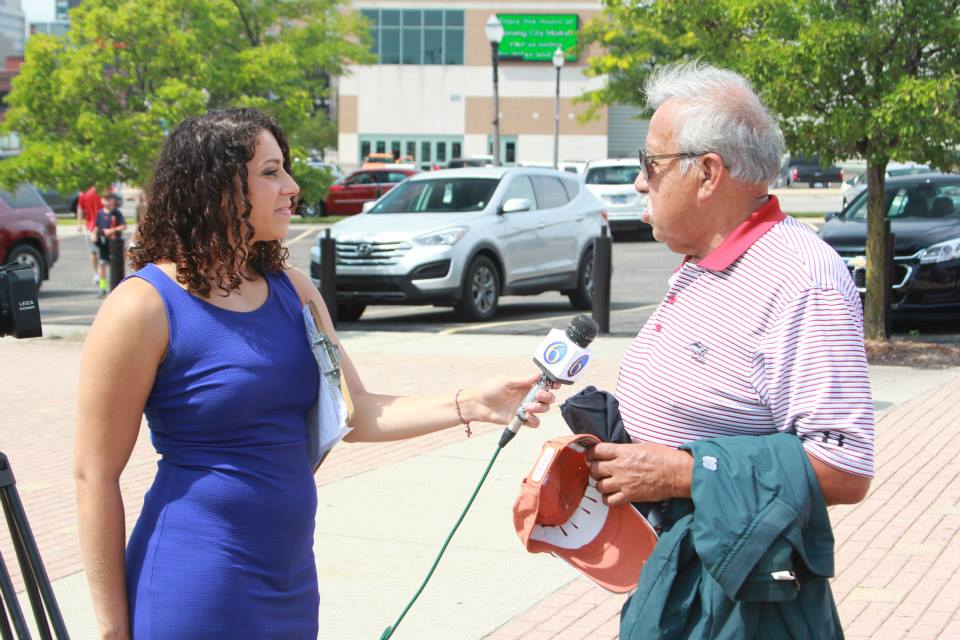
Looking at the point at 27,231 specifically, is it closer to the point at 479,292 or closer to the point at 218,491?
the point at 479,292

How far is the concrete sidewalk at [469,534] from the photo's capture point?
507cm

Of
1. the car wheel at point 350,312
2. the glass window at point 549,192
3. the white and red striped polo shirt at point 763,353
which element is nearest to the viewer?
the white and red striped polo shirt at point 763,353

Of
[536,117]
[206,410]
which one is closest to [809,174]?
[536,117]

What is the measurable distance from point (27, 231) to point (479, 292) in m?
7.29

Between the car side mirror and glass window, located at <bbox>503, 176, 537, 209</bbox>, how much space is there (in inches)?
13.4

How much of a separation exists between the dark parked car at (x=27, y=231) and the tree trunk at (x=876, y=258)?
11406 millimetres

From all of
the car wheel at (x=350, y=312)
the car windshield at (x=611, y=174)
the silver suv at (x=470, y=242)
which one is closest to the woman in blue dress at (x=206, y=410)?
the silver suv at (x=470, y=242)

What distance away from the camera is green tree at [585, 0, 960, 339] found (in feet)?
35.3

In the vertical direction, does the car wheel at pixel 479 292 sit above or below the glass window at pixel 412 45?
below

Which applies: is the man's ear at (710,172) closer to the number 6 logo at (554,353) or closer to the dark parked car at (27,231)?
the number 6 logo at (554,353)

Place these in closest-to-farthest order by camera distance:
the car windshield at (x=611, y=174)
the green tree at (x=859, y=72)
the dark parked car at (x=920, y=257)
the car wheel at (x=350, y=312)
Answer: the green tree at (x=859, y=72) → the dark parked car at (x=920, y=257) → the car wheel at (x=350, y=312) → the car windshield at (x=611, y=174)

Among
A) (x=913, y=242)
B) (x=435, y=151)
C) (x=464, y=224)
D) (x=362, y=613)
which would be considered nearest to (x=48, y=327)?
(x=464, y=224)

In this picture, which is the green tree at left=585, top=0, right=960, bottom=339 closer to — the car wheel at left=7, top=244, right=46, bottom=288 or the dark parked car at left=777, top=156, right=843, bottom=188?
the car wheel at left=7, top=244, right=46, bottom=288

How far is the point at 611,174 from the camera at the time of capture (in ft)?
96.7
